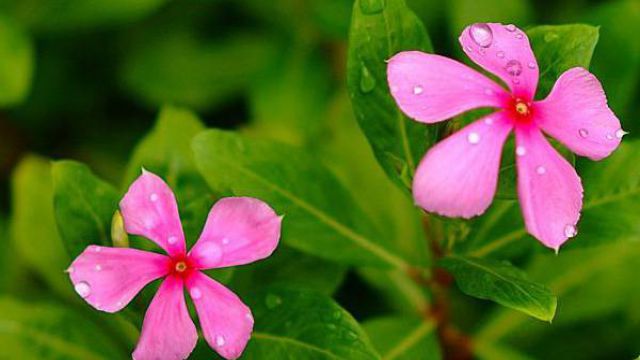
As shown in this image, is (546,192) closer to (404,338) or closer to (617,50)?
(404,338)

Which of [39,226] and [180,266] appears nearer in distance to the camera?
[180,266]

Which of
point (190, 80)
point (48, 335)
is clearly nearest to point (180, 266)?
point (48, 335)

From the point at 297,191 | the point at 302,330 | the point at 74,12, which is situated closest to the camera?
the point at 302,330

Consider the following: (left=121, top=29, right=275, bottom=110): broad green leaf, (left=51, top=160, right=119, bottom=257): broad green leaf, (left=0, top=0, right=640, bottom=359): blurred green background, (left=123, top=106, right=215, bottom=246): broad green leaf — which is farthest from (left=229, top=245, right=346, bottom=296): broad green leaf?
(left=121, top=29, right=275, bottom=110): broad green leaf

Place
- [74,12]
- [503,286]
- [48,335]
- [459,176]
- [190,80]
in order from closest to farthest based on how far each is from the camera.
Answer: [459,176] → [503,286] → [48,335] → [74,12] → [190,80]

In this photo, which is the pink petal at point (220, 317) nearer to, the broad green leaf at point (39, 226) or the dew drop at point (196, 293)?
the dew drop at point (196, 293)

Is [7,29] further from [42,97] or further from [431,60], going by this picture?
[431,60]

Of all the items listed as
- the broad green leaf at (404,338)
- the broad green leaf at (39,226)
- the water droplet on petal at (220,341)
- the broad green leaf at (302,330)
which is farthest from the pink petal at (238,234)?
the broad green leaf at (39,226)

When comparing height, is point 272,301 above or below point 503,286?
below
